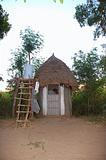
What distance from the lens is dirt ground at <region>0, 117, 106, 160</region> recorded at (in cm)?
718

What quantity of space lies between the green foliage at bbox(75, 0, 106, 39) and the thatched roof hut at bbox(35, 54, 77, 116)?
11.0 feet

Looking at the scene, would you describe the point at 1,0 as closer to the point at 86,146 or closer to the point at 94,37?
the point at 86,146

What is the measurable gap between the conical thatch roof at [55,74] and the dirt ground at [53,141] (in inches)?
115

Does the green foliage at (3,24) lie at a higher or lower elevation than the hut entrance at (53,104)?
higher

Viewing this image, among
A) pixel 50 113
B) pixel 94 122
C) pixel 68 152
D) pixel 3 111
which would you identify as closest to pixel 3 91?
pixel 3 111

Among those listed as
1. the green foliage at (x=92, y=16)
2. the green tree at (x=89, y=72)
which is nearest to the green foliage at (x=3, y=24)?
the green foliage at (x=92, y=16)

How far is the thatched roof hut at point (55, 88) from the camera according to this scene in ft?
51.4

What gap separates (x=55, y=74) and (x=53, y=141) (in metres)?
7.17

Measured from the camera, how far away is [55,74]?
15922 millimetres

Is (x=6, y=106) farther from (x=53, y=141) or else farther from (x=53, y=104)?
(x=53, y=141)

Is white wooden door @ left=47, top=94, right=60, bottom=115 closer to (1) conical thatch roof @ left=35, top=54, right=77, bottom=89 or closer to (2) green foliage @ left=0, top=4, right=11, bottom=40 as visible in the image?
(1) conical thatch roof @ left=35, top=54, right=77, bottom=89

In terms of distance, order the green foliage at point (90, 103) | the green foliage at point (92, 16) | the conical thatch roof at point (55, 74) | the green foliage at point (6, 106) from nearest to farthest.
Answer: the green foliage at point (92, 16) < the conical thatch roof at point (55, 74) < the green foliage at point (6, 106) < the green foliage at point (90, 103)

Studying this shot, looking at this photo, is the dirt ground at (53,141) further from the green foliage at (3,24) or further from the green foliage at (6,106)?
the green foliage at (3,24)

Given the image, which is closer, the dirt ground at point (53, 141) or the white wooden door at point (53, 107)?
the dirt ground at point (53, 141)
